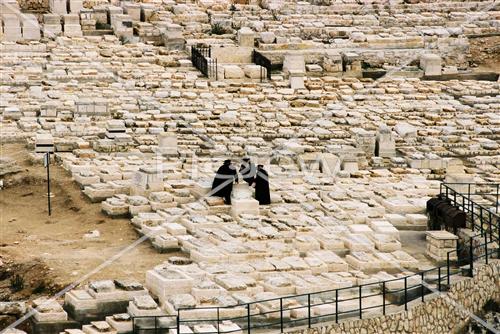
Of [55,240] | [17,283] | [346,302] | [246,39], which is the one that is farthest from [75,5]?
[346,302]

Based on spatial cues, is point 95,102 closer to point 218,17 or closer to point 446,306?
point 218,17

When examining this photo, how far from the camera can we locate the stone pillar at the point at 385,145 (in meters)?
32.9

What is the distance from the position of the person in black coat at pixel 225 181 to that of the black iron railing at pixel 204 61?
37.9ft

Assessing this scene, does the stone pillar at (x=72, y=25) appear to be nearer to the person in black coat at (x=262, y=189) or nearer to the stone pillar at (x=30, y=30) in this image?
the stone pillar at (x=30, y=30)

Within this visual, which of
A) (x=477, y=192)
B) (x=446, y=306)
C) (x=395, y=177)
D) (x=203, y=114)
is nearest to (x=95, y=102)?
(x=203, y=114)

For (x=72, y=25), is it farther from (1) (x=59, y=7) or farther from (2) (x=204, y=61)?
(2) (x=204, y=61)

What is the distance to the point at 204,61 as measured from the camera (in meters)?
40.3

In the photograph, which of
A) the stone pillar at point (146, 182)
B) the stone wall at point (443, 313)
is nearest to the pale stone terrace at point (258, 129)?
the stone pillar at point (146, 182)

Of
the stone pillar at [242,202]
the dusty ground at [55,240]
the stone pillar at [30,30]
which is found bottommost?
the dusty ground at [55,240]

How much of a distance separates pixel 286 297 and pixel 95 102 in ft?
48.8

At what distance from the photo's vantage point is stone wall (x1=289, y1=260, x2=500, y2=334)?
2194 centimetres

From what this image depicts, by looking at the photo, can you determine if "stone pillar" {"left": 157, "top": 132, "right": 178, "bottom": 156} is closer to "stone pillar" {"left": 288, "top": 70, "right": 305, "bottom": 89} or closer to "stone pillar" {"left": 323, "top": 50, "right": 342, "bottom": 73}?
"stone pillar" {"left": 288, "top": 70, "right": 305, "bottom": 89}

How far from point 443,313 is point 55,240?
6.95 metres

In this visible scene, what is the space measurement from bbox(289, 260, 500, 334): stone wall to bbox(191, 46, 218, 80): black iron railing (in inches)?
637
